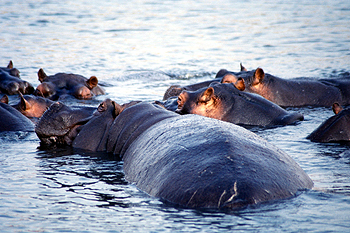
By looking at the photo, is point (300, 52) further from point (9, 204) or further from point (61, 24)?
point (9, 204)

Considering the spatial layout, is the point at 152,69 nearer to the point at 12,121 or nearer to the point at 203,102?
the point at 203,102

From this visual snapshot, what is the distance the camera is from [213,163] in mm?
4078

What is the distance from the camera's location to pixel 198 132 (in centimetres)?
472

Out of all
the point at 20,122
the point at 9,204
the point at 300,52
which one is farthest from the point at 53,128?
the point at 300,52

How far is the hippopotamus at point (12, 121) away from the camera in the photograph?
7762 mm

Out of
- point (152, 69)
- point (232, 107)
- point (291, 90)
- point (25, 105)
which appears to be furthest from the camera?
point (152, 69)

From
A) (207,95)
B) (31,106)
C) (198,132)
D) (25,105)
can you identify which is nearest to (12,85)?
(31,106)

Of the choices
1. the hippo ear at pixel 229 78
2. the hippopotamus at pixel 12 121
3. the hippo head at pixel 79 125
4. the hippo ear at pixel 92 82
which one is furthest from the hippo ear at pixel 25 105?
the hippo ear at pixel 229 78

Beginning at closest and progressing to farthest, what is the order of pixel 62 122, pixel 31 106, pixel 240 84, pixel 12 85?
pixel 62 122 < pixel 240 84 < pixel 31 106 < pixel 12 85

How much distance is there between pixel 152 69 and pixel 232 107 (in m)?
7.59

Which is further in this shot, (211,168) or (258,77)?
(258,77)

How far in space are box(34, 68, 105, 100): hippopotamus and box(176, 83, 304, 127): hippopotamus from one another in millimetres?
3878

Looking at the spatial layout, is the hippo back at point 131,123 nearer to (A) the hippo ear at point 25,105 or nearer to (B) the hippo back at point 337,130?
(B) the hippo back at point 337,130

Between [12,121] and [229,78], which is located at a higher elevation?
[229,78]
